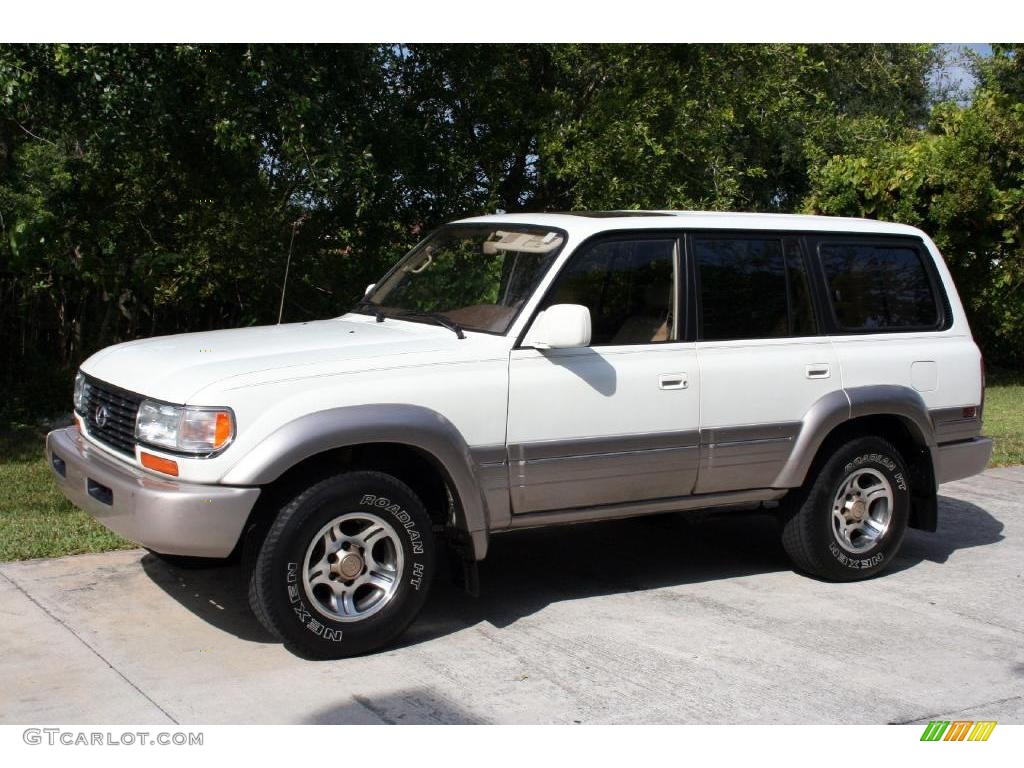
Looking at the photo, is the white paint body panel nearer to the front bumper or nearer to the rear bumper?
the front bumper

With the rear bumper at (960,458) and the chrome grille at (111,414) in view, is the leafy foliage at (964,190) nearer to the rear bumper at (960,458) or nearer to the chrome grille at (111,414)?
the rear bumper at (960,458)

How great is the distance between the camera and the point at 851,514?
686 centimetres

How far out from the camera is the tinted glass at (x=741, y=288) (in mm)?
6430

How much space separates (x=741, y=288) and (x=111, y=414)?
3.24m

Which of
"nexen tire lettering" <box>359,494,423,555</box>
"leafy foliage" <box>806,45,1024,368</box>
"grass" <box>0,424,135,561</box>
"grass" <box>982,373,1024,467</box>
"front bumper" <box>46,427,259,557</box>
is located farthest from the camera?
"leafy foliage" <box>806,45,1024,368</box>

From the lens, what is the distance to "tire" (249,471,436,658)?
205 inches

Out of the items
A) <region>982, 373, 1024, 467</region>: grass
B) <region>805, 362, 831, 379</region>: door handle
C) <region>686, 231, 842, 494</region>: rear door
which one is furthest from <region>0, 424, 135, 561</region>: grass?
<region>982, 373, 1024, 467</region>: grass

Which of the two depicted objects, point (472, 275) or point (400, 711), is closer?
point (400, 711)

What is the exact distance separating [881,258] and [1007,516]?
2746mm

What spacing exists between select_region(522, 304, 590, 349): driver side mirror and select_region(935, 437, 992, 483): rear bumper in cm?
258

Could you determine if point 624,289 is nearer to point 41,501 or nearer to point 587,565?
point 587,565

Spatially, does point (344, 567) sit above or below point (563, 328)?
below

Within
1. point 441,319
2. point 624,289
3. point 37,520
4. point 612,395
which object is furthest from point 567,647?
point 37,520
